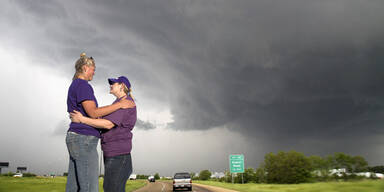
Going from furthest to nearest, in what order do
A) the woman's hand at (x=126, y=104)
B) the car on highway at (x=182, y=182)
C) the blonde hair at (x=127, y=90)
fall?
the car on highway at (x=182, y=182), the blonde hair at (x=127, y=90), the woman's hand at (x=126, y=104)

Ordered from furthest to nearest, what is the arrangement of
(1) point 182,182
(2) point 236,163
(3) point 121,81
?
(2) point 236,163 → (1) point 182,182 → (3) point 121,81

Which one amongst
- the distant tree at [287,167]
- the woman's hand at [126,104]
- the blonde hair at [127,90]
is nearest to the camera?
the woman's hand at [126,104]

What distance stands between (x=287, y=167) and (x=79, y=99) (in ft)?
386

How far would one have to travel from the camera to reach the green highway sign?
44.7 m

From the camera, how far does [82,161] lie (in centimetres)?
258

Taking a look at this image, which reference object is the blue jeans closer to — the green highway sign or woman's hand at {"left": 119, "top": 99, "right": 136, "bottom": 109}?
woman's hand at {"left": 119, "top": 99, "right": 136, "bottom": 109}

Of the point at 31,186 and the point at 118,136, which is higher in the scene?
the point at 118,136

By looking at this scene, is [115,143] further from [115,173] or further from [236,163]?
[236,163]

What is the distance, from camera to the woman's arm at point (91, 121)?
2.61 m

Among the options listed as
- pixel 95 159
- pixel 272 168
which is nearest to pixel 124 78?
pixel 95 159

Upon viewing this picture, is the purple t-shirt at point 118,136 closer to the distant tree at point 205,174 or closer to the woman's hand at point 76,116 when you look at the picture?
the woman's hand at point 76,116

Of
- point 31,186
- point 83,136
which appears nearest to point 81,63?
point 83,136

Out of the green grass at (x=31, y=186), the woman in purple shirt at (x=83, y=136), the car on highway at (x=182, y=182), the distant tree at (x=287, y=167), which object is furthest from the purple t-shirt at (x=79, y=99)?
the distant tree at (x=287, y=167)

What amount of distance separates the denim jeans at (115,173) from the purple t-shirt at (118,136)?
0.06 metres
